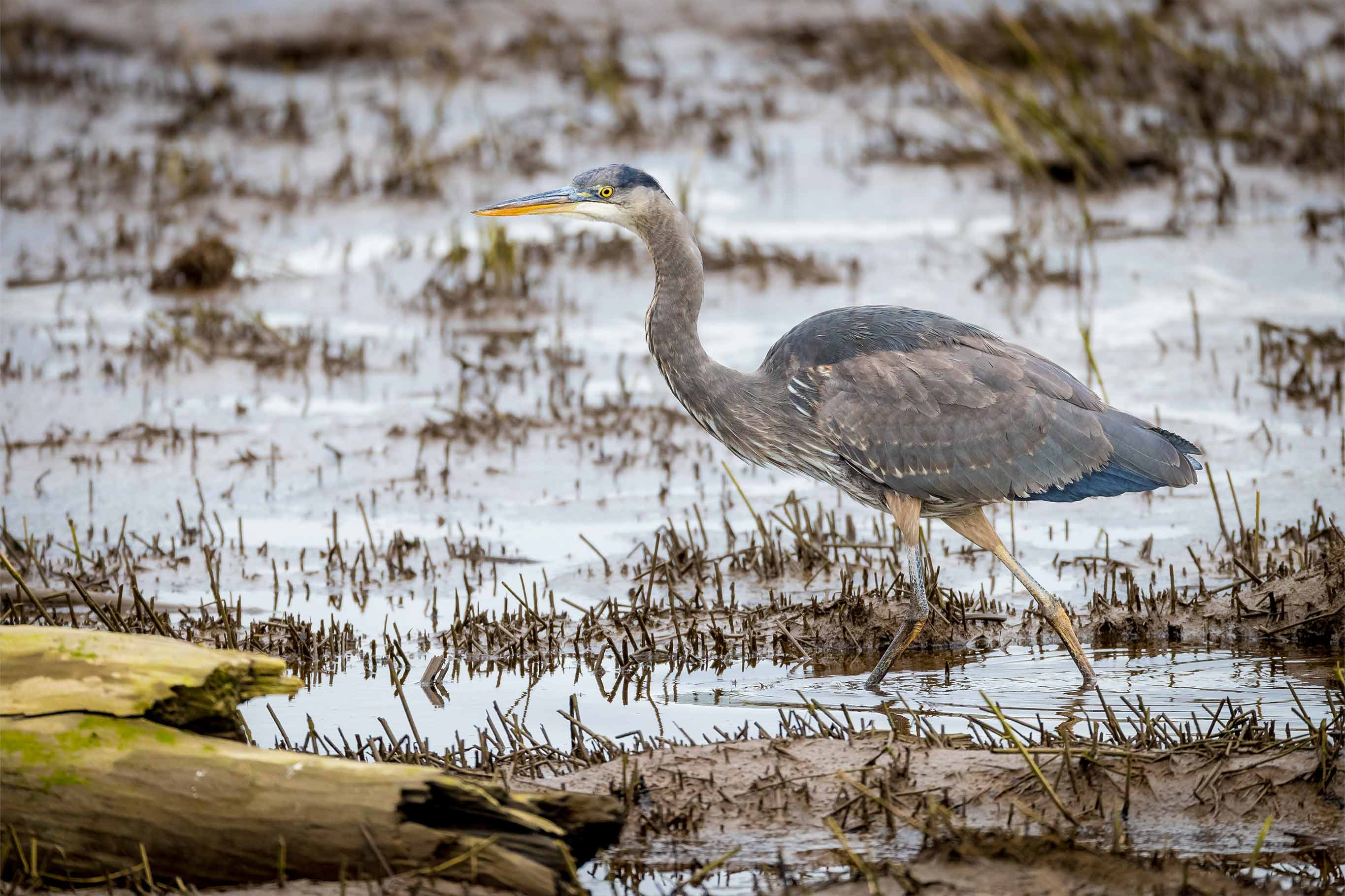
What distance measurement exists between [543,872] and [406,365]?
6880 millimetres

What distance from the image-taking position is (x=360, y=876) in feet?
12.3

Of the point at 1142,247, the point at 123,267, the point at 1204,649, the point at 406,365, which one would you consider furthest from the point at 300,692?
the point at 1142,247

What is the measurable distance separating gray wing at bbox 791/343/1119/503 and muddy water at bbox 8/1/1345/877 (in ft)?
2.44

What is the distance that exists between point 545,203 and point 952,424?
187cm

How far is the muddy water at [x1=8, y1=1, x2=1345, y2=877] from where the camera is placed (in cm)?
604

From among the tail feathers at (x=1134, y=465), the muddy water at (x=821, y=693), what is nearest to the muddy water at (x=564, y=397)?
the muddy water at (x=821, y=693)

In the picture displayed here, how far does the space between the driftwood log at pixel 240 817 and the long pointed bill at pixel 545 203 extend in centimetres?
300

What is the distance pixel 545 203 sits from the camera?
6.38 m

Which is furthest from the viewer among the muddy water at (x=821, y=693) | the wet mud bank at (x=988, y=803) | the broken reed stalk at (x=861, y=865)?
the muddy water at (x=821, y=693)

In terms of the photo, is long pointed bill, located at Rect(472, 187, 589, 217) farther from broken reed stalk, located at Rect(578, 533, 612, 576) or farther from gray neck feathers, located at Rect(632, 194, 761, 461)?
broken reed stalk, located at Rect(578, 533, 612, 576)

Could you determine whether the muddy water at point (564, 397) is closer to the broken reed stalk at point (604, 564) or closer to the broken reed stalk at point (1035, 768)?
the broken reed stalk at point (604, 564)

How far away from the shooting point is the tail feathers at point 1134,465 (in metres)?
6.14

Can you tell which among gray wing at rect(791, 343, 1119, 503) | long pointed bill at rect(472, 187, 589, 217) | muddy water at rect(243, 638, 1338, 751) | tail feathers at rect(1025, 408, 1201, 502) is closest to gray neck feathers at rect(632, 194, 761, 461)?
long pointed bill at rect(472, 187, 589, 217)

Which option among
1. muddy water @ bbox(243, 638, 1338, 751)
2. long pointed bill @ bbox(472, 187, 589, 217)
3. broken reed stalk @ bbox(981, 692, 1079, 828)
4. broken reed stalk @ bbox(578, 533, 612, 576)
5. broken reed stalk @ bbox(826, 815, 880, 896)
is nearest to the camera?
broken reed stalk @ bbox(826, 815, 880, 896)
